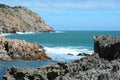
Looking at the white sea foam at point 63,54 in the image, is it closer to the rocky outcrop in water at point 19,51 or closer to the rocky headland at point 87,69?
the rocky outcrop in water at point 19,51

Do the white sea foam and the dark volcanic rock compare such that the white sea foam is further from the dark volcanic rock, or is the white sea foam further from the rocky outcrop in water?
the dark volcanic rock

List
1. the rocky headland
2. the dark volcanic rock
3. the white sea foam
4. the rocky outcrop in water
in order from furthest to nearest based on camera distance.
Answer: the white sea foam
the rocky outcrop in water
the dark volcanic rock
the rocky headland

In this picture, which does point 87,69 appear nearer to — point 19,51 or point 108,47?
point 108,47

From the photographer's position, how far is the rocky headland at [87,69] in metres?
13.0

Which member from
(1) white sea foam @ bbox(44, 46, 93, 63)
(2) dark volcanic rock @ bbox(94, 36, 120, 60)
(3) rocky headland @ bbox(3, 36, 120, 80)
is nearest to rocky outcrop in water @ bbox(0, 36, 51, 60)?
(1) white sea foam @ bbox(44, 46, 93, 63)

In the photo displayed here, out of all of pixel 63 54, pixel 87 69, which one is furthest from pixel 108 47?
pixel 63 54

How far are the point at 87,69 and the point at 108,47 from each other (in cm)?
1142

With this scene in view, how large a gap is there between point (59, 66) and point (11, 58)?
3750 centimetres

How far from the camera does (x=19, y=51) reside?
62.6m

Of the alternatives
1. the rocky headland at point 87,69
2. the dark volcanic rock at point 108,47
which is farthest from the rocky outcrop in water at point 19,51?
the dark volcanic rock at point 108,47

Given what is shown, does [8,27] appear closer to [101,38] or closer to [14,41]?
[14,41]

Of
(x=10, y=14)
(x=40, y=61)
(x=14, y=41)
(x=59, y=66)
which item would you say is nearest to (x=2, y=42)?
(x=14, y=41)

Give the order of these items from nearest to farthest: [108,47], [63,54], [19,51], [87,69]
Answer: [87,69] → [108,47] → [19,51] → [63,54]

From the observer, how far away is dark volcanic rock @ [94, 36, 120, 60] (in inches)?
1101
